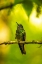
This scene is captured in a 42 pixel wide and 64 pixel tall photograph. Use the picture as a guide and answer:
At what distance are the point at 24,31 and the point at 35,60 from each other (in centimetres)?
27

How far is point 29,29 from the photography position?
1169 millimetres

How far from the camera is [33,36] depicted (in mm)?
1163

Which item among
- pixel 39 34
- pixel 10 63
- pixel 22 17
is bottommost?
pixel 10 63

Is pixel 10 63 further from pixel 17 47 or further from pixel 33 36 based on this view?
pixel 33 36

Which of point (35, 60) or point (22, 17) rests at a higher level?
point (22, 17)

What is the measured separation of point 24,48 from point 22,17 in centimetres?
27

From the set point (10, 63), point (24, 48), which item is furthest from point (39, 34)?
point (10, 63)

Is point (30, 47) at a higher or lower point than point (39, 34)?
lower

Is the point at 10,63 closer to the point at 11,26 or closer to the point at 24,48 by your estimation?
the point at 24,48

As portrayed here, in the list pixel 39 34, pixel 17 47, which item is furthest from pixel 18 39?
pixel 39 34

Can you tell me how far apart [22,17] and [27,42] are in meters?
0.22

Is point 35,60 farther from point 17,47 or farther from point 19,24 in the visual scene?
point 19,24

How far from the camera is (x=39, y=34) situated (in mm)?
1172

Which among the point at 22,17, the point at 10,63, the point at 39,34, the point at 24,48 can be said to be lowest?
the point at 10,63
